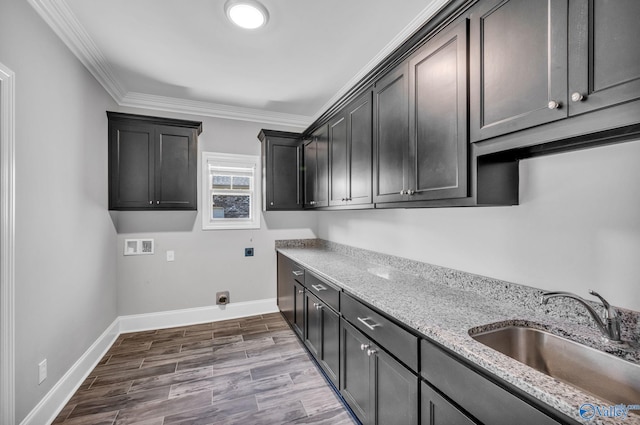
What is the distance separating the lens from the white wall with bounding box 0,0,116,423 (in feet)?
5.45

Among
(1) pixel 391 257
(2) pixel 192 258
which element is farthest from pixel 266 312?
(1) pixel 391 257

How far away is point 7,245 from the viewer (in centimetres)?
152

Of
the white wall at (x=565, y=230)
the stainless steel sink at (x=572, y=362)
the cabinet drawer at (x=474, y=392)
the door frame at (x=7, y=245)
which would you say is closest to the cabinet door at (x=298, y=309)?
the white wall at (x=565, y=230)

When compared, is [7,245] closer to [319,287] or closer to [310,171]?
Result: [319,287]

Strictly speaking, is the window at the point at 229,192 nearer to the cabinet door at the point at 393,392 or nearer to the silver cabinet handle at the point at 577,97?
the cabinet door at the point at 393,392

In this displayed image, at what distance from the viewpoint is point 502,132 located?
1195mm

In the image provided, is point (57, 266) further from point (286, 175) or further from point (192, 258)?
point (286, 175)

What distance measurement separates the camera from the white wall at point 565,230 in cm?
111

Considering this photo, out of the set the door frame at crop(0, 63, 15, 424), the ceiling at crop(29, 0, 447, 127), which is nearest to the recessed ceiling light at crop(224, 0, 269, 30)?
the ceiling at crop(29, 0, 447, 127)

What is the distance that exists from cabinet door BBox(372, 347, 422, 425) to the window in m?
2.75

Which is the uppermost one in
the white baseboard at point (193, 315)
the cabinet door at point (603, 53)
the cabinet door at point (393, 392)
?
the cabinet door at point (603, 53)

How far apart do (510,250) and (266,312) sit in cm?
321

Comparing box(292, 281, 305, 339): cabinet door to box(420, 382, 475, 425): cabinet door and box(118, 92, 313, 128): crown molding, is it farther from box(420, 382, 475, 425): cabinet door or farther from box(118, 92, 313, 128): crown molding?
box(118, 92, 313, 128): crown molding

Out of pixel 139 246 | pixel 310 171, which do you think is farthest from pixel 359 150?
pixel 139 246
